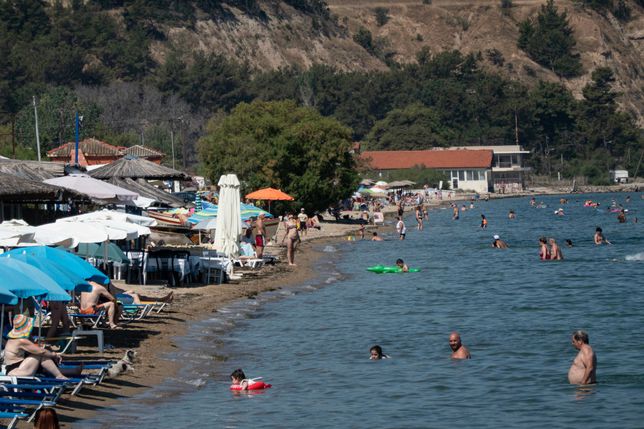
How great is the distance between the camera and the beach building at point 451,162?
134 metres

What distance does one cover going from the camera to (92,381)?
53.7 feet

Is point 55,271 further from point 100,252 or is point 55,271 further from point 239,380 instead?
point 100,252

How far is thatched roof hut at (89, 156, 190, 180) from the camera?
36219mm

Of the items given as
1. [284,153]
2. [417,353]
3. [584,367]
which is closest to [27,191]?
[417,353]

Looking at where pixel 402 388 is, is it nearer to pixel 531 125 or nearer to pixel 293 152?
pixel 293 152

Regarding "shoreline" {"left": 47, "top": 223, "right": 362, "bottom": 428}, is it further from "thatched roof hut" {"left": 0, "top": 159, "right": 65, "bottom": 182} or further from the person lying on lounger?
"thatched roof hut" {"left": 0, "top": 159, "right": 65, "bottom": 182}

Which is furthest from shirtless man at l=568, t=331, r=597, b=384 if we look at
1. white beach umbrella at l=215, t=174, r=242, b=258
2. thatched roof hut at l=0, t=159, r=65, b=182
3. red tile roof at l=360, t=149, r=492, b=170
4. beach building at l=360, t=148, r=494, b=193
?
red tile roof at l=360, t=149, r=492, b=170

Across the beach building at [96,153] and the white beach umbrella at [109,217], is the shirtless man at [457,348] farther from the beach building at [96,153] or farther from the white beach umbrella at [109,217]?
the beach building at [96,153]

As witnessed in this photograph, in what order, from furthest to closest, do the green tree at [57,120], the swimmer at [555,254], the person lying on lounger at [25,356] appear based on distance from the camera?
the green tree at [57,120]
the swimmer at [555,254]
the person lying on lounger at [25,356]

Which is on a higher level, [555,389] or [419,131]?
[419,131]

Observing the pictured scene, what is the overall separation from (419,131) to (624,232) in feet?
274

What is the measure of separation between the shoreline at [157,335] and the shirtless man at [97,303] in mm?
300

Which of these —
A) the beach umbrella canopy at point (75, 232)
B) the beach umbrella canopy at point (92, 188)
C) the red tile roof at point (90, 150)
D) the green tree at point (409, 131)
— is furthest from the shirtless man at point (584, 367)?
the green tree at point (409, 131)

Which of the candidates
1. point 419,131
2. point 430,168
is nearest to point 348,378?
point 430,168
